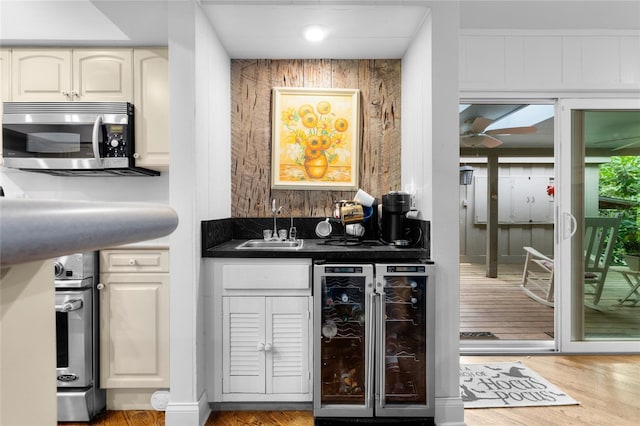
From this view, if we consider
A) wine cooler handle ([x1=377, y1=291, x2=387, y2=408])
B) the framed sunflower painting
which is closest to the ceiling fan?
the framed sunflower painting

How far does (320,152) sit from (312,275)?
3.55ft

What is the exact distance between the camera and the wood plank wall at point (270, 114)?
280 centimetres

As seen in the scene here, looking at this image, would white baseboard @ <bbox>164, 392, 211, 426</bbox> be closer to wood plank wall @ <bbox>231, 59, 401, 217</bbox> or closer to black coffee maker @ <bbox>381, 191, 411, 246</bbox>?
wood plank wall @ <bbox>231, 59, 401, 217</bbox>

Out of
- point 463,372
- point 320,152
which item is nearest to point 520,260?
point 463,372

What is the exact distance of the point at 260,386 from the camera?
2.12m

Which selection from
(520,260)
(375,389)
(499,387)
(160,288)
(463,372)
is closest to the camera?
(375,389)

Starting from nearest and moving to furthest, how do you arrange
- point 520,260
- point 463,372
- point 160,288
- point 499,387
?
point 160,288
point 499,387
point 463,372
point 520,260

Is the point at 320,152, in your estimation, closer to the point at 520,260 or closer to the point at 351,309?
the point at 351,309

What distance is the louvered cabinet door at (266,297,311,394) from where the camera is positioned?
212 centimetres

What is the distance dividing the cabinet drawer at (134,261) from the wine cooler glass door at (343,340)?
98 cm

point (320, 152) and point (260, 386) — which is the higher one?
point (320, 152)

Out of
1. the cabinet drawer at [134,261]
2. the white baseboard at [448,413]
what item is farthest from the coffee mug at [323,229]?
the white baseboard at [448,413]

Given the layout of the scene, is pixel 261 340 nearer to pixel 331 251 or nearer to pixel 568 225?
pixel 331 251

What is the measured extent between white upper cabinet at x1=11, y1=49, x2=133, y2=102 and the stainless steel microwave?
0.13 m
